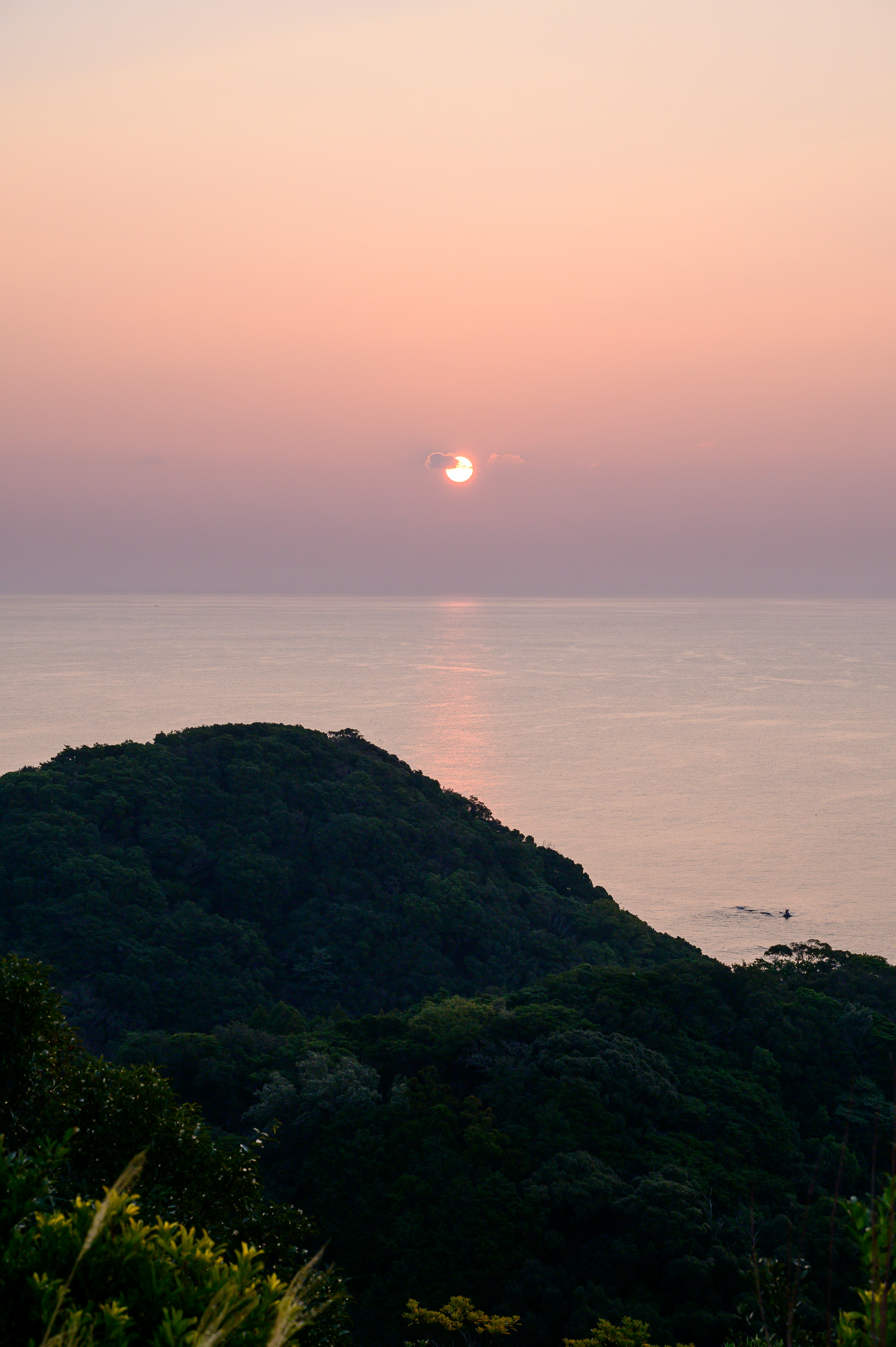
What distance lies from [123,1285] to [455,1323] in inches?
611

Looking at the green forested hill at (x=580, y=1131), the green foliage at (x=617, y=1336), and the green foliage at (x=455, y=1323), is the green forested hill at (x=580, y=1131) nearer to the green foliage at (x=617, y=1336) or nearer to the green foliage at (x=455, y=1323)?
the green foliage at (x=455, y=1323)

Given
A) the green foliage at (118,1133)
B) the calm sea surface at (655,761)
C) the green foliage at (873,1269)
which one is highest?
the green foliage at (873,1269)

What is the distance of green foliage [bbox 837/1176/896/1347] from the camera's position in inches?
316

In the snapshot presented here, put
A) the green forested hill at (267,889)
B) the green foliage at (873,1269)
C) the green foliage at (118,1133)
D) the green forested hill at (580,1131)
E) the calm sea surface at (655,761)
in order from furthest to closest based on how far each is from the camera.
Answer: the calm sea surface at (655,761), the green forested hill at (267,889), the green forested hill at (580,1131), the green foliage at (118,1133), the green foliage at (873,1269)

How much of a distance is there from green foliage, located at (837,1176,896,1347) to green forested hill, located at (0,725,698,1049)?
36.5m

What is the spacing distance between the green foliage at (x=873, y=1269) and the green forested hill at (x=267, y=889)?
3653cm

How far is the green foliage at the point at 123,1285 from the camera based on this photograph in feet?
24.0

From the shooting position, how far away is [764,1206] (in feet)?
87.0

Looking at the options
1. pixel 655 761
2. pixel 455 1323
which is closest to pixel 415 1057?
pixel 455 1323

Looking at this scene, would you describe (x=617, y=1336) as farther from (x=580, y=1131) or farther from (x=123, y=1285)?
(x=123, y=1285)

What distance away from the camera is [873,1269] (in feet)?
26.9

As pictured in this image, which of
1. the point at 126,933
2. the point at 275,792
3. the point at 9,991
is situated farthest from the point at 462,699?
the point at 9,991

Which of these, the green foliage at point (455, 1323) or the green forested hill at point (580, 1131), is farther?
the green forested hill at point (580, 1131)

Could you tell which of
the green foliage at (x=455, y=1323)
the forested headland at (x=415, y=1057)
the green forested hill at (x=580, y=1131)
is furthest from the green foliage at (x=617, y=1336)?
the forested headland at (x=415, y=1057)
